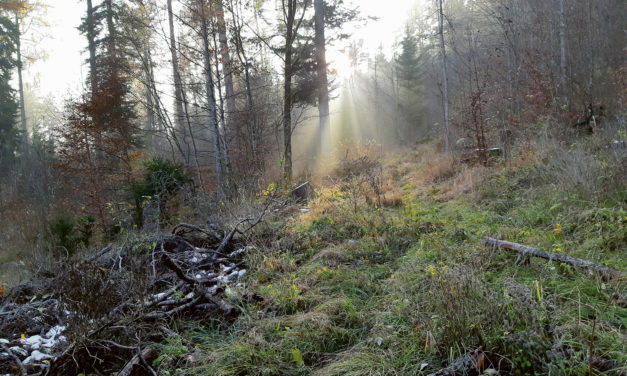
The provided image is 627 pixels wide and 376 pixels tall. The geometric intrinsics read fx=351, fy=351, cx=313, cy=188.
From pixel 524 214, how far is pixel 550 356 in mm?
3165

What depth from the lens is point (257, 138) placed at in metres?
10.8

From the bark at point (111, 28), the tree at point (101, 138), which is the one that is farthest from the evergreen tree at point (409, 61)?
the tree at point (101, 138)

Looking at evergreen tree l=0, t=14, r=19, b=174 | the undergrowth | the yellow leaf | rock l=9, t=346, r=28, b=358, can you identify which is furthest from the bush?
evergreen tree l=0, t=14, r=19, b=174

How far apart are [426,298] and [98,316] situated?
240 cm

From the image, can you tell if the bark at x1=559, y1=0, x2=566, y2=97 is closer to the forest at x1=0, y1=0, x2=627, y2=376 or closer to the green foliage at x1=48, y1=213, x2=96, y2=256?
the forest at x1=0, y1=0, x2=627, y2=376

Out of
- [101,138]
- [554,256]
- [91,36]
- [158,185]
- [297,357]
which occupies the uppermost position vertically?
[91,36]

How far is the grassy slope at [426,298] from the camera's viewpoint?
185cm

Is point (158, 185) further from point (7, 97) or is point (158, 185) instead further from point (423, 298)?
point (7, 97)

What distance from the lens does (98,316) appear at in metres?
2.60

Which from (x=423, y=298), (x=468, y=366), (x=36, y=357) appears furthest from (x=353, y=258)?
(x=36, y=357)

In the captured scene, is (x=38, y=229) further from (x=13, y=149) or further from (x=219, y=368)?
(x=13, y=149)

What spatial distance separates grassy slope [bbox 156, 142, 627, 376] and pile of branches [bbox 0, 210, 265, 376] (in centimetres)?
20

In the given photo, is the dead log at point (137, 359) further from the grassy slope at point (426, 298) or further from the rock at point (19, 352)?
the rock at point (19, 352)

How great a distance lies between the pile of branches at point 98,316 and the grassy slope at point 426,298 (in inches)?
8.0
